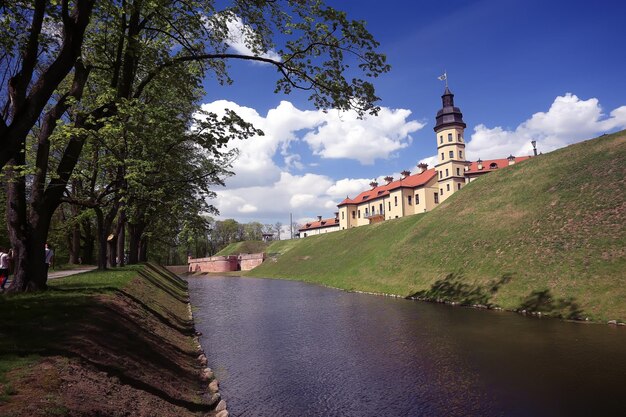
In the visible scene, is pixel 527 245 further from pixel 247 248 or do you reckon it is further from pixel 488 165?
pixel 247 248

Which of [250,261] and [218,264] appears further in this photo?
[218,264]

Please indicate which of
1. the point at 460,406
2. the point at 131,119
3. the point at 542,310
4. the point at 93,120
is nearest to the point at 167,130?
the point at 131,119

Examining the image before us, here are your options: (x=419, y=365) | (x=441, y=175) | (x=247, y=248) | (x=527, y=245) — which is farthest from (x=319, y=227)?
(x=419, y=365)

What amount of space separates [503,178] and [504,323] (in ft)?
101

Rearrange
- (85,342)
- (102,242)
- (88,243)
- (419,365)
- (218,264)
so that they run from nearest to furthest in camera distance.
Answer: (85,342) → (419,365) → (102,242) → (88,243) → (218,264)

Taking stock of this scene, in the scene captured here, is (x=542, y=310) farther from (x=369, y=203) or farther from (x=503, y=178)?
(x=369, y=203)

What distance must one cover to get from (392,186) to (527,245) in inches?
2711

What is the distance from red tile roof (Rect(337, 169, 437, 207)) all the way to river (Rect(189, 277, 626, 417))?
2563 inches

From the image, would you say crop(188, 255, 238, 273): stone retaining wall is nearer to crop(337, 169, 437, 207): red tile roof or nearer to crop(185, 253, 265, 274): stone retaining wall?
crop(185, 253, 265, 274): stone retaining wall

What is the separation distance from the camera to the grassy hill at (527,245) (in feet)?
79.1

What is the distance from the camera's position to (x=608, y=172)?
111 ft

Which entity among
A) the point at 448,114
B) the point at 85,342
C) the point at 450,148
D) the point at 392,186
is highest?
the point at 448,114

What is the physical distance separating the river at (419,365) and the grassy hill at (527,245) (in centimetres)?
354

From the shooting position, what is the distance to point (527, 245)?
3109 cm
